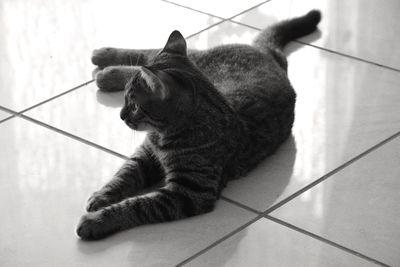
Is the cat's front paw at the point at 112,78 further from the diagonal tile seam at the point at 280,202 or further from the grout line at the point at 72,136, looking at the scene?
the diagonal tile seam at the point at 280,202

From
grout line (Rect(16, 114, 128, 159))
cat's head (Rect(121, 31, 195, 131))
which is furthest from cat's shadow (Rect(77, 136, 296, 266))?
grout line (Rect(16, 114, 128, 159))

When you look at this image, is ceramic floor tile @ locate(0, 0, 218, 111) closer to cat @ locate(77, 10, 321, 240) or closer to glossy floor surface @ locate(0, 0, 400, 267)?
glossy floor surface @ locate(0, 0, 400, 267)

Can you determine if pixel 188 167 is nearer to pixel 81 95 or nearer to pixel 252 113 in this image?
pixel 252 113

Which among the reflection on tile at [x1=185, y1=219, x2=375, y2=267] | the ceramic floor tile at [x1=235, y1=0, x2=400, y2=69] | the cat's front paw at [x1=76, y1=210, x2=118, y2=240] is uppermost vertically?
the ceramic floor tile at [x1=235, y1=0, x2=400, y2=69]

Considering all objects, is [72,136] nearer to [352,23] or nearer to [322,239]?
[322,239]

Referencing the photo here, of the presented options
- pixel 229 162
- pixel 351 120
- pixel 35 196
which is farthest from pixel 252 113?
pixel 35 196

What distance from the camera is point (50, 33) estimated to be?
3752mm

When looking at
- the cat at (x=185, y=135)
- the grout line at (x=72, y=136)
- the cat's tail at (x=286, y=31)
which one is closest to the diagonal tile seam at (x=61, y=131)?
the grout line at (x=72, y=136)

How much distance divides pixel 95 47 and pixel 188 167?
1.13m

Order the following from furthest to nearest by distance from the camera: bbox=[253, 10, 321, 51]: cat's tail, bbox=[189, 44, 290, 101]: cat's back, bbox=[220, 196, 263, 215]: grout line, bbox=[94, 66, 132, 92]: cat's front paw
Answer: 1. bbox=[253, 10, 321, 51]: cat's tail
2. bbox=[94, 66, 132, 92]: cat's front paw
3. bbox=[189, 44, 290, 101]: cat's back
4. bbox=[220, 196, 263, 215]: grout line

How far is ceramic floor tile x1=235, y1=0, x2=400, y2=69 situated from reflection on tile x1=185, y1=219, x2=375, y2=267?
121cm

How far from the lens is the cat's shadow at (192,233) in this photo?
2.50 meters

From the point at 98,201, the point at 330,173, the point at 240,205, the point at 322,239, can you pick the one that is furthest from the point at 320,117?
the point at 98,201

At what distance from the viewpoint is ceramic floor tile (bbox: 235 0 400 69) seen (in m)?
3.65
